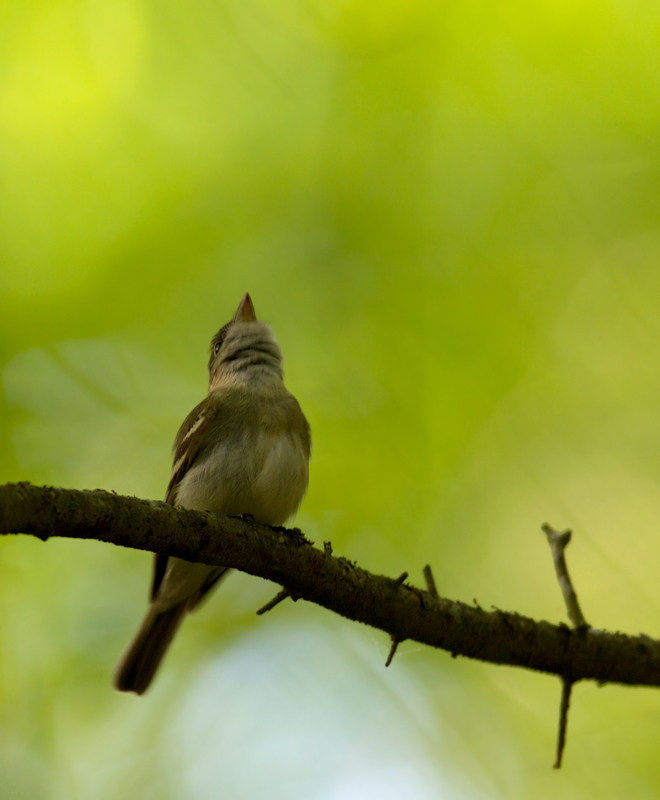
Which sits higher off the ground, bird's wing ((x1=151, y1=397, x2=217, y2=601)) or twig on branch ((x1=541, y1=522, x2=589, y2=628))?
bird's wing ((x1=151, y1=397, x2=217, y2=601))

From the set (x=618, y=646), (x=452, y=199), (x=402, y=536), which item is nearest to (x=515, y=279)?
(x=452, y=199)

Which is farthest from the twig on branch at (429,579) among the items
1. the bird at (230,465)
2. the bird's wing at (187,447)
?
the bird's wing at (187,447)

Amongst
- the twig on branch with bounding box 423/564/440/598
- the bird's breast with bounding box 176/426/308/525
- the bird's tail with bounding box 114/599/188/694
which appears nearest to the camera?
the twig on branch with bounding box 423/564/440/598

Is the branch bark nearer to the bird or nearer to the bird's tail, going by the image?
the bird

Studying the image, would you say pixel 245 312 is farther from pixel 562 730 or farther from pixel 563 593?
pixel 562 730

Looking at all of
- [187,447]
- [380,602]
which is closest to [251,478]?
[187,447]

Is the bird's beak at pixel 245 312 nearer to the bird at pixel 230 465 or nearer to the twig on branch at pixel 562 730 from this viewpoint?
the bird at pixel 230 465

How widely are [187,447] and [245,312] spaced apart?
1.69 meters

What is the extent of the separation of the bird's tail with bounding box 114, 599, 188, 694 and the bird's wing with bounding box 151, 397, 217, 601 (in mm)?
459

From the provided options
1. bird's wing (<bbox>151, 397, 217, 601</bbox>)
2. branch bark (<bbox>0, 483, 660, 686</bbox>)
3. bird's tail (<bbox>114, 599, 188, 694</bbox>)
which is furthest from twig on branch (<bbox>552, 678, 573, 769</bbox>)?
bird's tail (<bbox>114, 599, 188, 694</bbox>)

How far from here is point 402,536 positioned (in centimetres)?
681

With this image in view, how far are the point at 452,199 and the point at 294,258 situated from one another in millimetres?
1643

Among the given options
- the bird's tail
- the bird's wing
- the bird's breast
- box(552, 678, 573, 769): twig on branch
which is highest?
the bird's wing

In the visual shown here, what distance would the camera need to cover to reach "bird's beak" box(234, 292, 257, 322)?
6.49 m
